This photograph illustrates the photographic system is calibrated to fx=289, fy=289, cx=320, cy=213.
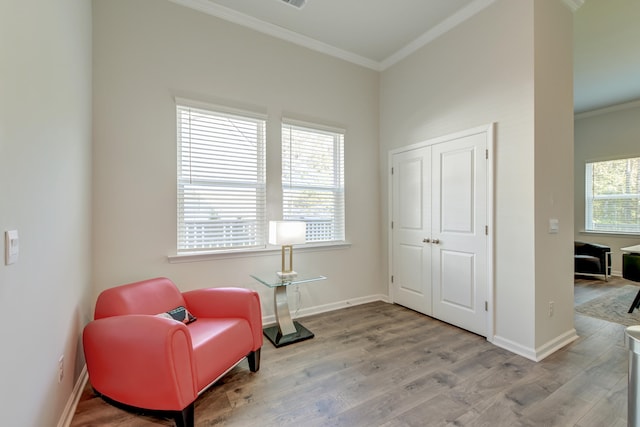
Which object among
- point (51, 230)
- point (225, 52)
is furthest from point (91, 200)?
point (225, 52)

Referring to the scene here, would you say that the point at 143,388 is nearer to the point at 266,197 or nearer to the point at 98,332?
the point at 98,332

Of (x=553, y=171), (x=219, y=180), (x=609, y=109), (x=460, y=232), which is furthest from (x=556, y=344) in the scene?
(x=609, y=109)

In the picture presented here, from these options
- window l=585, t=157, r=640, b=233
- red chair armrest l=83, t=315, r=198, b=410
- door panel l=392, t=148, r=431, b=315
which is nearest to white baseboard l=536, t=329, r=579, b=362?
door panel l=392, t=148, r=431, b=315

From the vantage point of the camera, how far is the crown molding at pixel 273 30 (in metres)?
2.85

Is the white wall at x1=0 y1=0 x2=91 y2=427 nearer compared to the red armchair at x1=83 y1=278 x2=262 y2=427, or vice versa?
the white wall at x1=0 y1=0 x2=91 y2=427

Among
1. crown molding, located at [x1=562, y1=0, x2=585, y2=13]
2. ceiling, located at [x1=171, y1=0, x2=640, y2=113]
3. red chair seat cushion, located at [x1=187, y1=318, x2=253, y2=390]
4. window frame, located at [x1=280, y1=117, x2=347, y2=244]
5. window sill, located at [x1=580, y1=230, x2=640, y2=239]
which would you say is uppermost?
ceiling, located at [x1=171, y1=0, x2=640, y2=113]

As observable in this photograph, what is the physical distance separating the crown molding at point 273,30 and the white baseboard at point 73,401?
3256 millimetres

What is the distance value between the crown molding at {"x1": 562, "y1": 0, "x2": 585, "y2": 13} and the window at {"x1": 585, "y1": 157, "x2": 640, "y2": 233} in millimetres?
4247

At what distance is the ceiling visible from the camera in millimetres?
2883

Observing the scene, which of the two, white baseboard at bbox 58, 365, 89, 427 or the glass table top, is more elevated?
the glass table top

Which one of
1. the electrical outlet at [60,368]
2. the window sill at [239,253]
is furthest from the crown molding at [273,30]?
the electrical outlet at [60,368]

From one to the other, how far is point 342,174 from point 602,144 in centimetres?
571

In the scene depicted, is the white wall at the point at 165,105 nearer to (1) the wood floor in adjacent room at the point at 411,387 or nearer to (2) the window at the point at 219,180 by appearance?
(2) the window at the point at 219,180

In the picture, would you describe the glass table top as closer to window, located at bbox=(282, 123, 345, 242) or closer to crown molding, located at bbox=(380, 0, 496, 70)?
window, located at bbox=(282, 123, 345, 242)
